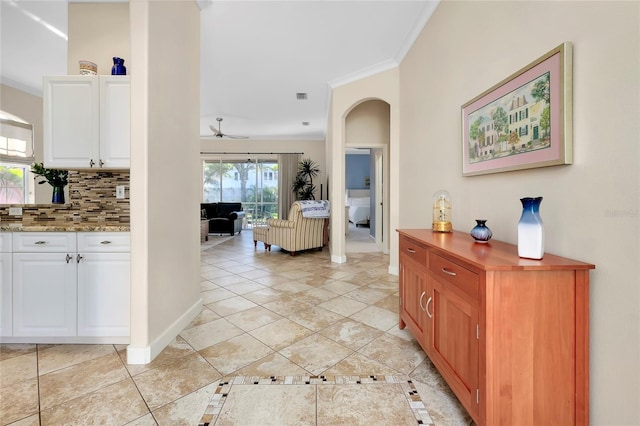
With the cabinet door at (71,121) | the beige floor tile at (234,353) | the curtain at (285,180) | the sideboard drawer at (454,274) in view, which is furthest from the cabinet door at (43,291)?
the curtain at (285,180)

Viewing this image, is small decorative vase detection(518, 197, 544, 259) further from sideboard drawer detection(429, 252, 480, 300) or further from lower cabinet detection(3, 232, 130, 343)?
lower cabinet detection(3, 232, 130, 343)

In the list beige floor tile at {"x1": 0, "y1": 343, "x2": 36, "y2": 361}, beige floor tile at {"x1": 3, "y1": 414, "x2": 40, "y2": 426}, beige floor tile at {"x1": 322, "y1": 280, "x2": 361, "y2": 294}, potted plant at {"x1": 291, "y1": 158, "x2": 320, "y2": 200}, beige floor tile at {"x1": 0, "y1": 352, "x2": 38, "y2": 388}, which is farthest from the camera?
potted plant at {"x1": 291, "y1": 158, "x2": 320, "y2": 200}

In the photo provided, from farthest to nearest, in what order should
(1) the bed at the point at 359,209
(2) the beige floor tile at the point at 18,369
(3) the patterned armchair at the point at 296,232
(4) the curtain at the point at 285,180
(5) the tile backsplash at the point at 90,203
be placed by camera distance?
(1) the bed at the point at 359,209 → (4) the curtain at the point at 285,180 → (3) the patterned armchair at the point at 296,232 → (5) the tile backsplash at the point at 90,203 → (2) the beige floor tile at the point at 18,369

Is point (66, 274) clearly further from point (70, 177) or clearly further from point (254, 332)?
point (254, 332)

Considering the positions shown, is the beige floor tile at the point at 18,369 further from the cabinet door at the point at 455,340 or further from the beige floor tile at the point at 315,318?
the cabinet door at the point at 455,340

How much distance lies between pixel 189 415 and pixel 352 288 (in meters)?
2.26

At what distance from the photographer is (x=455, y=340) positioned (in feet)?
4.61

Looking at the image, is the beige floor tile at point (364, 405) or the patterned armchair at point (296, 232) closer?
the beige floor tile at point (364, 405)

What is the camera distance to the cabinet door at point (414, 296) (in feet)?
5.88

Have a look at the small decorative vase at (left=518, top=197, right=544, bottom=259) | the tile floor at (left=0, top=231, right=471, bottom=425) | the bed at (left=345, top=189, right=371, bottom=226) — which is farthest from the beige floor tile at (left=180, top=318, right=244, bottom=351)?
the bed at (left=345, top=189, right=371, bottom=226)

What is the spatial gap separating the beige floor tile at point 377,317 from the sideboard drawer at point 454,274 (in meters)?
0.97

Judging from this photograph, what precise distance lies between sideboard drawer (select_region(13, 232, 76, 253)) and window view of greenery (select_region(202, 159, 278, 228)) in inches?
281

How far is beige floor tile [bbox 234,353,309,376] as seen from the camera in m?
1.75

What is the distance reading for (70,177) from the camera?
2363 mm
